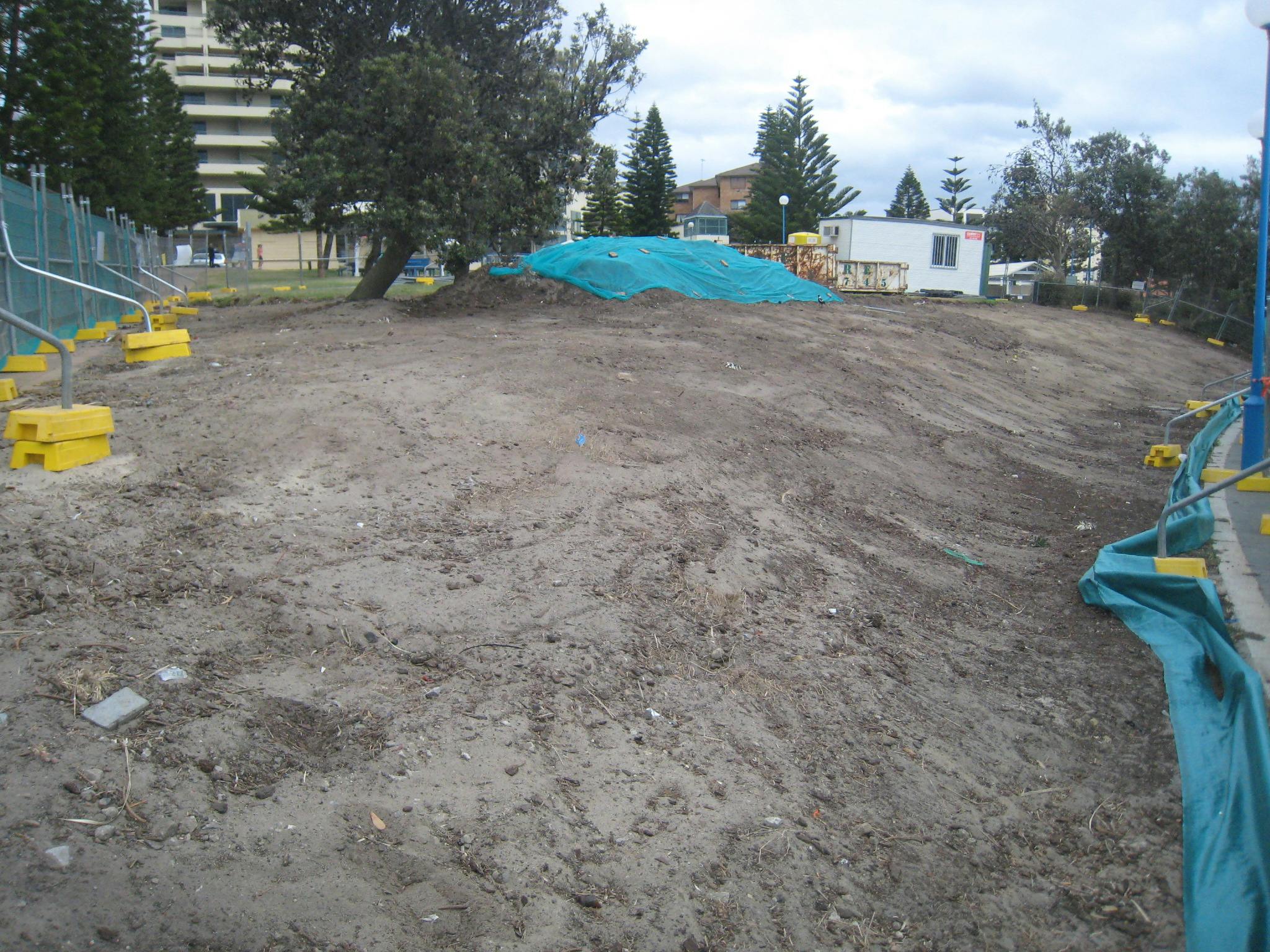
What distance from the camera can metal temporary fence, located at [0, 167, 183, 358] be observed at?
10648 millimetres

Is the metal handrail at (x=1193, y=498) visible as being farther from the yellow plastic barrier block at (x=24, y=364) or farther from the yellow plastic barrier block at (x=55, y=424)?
the yellow plastic barrier block at (x=24, y=364)

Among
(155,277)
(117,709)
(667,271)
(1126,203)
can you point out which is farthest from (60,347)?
(1126,203)

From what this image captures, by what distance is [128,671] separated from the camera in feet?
13.4

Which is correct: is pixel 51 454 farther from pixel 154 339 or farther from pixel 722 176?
pixel 722 176

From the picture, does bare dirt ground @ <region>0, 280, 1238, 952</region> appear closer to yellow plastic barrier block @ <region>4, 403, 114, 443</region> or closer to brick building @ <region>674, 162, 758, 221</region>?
yellow plastic barrier block @ <region>4, 403, 114, 443</region>

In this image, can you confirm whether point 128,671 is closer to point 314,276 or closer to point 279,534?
point 279,534

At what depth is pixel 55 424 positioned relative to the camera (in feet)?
19.6

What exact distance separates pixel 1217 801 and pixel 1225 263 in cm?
3248

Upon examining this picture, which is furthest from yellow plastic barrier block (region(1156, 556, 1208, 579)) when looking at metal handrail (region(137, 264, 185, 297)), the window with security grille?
the window with security grille

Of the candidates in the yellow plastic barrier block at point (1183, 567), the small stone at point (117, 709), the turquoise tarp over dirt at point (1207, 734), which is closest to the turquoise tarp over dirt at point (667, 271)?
the turquoise tarp over dirt at point (1207, 734)

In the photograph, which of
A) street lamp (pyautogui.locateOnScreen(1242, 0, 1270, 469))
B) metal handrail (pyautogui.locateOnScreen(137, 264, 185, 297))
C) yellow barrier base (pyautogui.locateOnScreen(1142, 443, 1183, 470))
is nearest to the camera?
street lamp (pyautogui.locateOnScreen(1242, 0, 1270, 469))

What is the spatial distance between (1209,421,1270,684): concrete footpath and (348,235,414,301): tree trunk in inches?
544

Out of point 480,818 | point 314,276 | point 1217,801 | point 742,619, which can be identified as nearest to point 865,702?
point 742,619

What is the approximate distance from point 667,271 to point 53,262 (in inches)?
406
